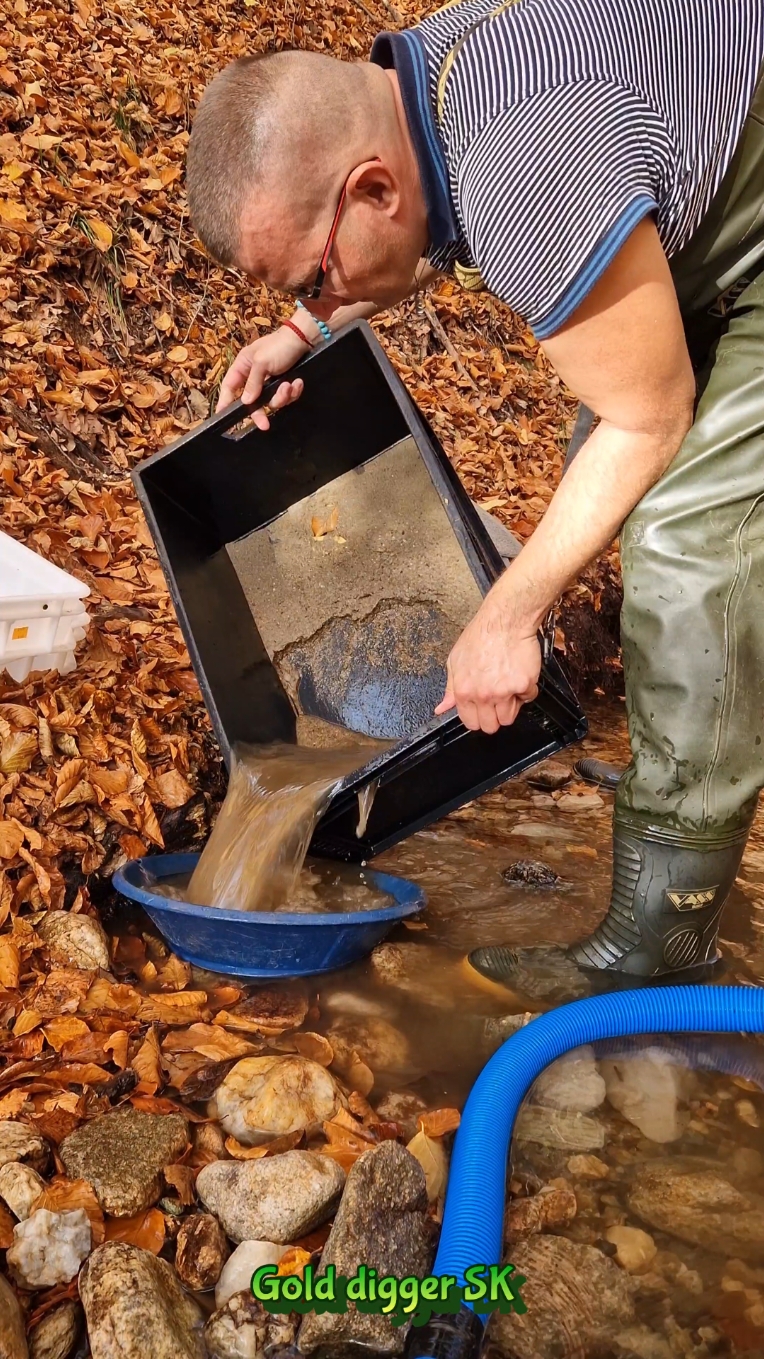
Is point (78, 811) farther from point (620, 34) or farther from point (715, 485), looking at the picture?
point (620, 34)

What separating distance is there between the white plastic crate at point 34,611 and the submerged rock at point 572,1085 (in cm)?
146

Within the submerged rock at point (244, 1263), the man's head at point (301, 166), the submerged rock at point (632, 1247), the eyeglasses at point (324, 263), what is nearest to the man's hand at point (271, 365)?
the eyeglasses at point (324, 263)

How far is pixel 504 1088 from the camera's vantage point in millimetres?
1626

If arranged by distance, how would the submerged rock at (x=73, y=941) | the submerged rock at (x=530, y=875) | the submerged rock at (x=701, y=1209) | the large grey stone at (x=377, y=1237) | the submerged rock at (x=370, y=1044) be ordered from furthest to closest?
1. the submerged rock at (x=530, y=875)
2. the submerged rock at (x=73, y=941)
3. the submerged rock at (x=370, y=1044)
4. the submerged rock at (x=701, y=1209)
5. the large grey stone at (x=377, y=1237)

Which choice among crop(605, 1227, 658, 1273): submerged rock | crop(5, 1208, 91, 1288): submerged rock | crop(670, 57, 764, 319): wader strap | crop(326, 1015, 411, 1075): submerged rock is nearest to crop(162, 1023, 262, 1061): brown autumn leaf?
crop(326, 1015, 411, 1075): submerged rock

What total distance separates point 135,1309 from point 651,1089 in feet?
3.42

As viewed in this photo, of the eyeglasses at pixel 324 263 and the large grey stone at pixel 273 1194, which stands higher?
the eyeglasses at pixel 324 263

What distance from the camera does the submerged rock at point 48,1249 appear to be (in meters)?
1.29

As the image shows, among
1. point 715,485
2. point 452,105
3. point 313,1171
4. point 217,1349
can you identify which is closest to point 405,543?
point 715,485

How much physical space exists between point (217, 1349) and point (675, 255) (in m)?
1.85

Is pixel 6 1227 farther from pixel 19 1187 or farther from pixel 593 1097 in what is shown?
pixel 593 1097

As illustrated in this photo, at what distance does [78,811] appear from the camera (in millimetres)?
2199

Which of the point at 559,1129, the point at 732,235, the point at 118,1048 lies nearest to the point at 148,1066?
the point at 118,1048

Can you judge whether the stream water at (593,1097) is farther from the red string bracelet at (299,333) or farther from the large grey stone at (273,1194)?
the red string bracelet at (299,333)
